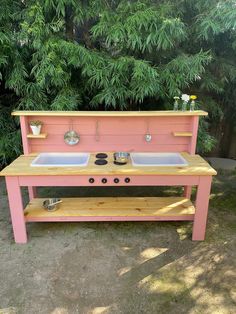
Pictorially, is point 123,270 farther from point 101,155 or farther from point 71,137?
point 71,137

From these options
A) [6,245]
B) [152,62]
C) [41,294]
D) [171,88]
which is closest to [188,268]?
[41,294]

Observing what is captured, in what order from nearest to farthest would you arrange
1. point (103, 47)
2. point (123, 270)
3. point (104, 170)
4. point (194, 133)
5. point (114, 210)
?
point (123, 270)
point (104, 170)
point (114, 210)
point (194, 133)
point (103, 47)

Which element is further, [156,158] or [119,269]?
[156,158]

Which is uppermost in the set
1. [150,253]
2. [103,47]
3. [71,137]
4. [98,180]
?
[103,47]

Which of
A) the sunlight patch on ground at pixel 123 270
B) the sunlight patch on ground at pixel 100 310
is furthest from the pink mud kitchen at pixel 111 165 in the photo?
the sunlight patch on ground at pixel 100 310

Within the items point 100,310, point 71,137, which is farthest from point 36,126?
point 100,310

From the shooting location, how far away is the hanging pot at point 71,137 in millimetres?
2533

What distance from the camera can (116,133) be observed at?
2.58 metres

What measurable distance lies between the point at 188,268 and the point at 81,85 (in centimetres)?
228

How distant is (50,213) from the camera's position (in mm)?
2320

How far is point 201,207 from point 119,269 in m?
0.91

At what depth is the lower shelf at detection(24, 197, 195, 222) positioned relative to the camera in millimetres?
2299

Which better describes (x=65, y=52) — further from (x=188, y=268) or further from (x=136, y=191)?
(x=188, y=268)

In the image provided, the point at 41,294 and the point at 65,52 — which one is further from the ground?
the point at 65,52
